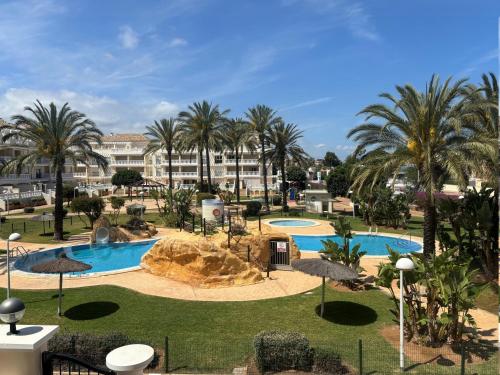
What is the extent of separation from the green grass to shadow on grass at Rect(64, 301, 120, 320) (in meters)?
0.03

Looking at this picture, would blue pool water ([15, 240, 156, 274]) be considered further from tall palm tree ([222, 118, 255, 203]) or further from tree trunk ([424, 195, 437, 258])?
tall palm tree ([222, 118, 255, 203])

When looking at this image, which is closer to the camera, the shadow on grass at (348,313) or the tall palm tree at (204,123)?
the shadow on grass at (348,313)

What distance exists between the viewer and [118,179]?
67.2 meters

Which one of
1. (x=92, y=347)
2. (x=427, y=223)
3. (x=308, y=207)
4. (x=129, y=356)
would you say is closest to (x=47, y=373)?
(x=129, y=356)

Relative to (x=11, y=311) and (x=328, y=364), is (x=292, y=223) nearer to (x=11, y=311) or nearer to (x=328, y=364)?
(x=328, y=364)

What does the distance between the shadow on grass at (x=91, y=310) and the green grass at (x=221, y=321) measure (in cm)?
3

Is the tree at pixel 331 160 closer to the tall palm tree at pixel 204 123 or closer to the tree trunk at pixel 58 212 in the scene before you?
the tall palm tree at pixel 204 123

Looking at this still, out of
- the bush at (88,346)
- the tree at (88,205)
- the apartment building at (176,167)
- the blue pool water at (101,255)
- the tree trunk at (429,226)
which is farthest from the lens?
the apartment building at (176,167)

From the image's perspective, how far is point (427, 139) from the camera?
679 inches

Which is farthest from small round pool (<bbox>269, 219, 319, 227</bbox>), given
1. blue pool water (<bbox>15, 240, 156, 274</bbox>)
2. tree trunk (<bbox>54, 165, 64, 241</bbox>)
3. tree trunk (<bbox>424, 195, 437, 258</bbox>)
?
tree trunk (<bbox>54, 165, 64, 241</bbox>)

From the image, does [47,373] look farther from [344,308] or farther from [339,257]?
[339,257]

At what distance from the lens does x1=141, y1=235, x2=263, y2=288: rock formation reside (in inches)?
690

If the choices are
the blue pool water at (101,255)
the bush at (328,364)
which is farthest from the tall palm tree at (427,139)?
the blue pool water at (101,255)

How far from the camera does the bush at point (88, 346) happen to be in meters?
9.45
